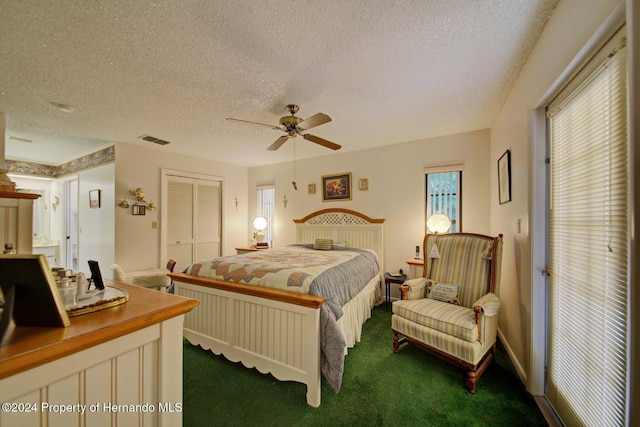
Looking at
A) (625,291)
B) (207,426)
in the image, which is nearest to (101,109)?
(207,426)

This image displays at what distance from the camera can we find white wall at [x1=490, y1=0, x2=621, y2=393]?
1.24m

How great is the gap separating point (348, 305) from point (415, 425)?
101 centimetres

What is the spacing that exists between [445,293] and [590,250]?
1308 mm

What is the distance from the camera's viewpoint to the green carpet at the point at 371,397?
1.58 metres

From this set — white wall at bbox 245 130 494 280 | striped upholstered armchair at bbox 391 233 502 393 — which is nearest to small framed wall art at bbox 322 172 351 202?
white wall at bbox 245 130 494 280

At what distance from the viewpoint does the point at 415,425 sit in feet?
5.06

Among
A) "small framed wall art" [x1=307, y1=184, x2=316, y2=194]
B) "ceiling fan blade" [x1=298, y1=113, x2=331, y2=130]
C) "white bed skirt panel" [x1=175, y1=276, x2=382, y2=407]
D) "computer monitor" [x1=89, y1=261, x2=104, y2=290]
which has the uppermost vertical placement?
"ceiling fan blade" [x1=298, y1=113, x2=331, y2=130]

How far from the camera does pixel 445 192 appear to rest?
3559 mm

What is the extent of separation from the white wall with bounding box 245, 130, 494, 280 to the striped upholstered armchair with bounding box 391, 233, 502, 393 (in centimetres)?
99

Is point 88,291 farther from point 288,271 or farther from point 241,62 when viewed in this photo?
point 241,62

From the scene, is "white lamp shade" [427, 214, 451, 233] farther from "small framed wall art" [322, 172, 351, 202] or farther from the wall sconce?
the wall sconce

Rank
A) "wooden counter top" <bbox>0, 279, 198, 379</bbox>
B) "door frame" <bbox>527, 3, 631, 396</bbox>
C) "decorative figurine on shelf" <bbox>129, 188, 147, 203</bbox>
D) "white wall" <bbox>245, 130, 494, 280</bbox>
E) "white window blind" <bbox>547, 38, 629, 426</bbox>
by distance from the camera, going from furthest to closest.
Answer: "decorative figurine on shelf" <bbox>129, 188, 147, 203</bbox>, "white wall" <bbox>245, 130, 494, 280</bbox>, "door frame" <bbox>527, 3, 631, 396</bbox>, "white window blind" <bbox>547, 38, 629, 426</bbox>, "wooden counter top" <bbox>0, 279, 198, 379</bbox>

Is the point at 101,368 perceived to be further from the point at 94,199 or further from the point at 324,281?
the point at 94,199

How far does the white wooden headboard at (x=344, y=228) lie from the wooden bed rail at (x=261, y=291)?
2.31m
